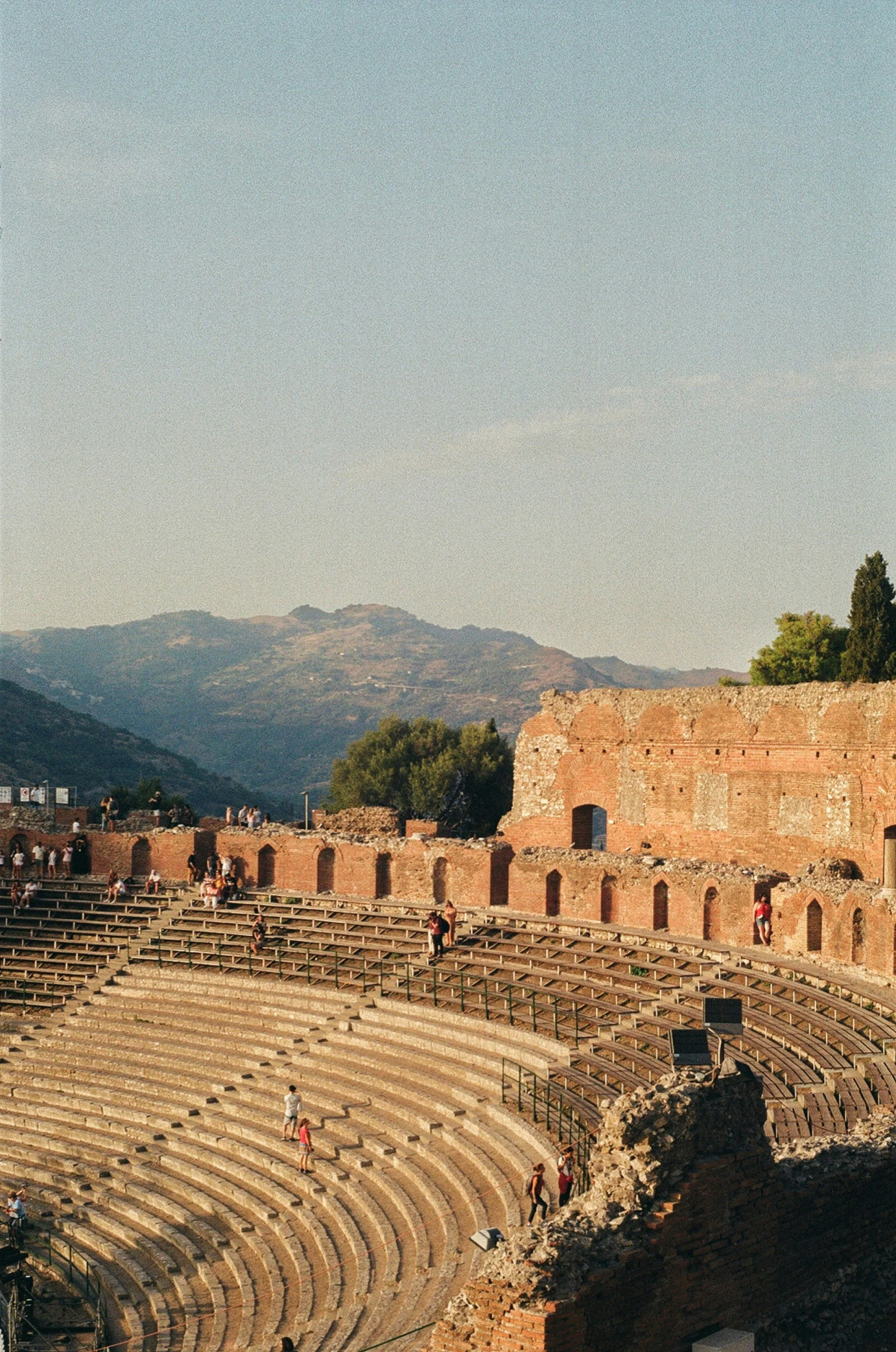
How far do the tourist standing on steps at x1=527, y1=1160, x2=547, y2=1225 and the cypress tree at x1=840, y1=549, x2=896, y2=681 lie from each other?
22.0 meters

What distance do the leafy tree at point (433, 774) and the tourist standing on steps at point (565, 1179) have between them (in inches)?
1664

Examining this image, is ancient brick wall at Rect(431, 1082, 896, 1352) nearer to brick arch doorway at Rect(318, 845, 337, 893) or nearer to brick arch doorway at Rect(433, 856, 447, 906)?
brick arch doorway at Rect(433, 856, 447, 906)

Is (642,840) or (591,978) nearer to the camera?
(591,978)

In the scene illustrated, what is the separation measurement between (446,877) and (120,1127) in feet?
32.9

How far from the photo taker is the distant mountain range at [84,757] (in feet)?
344

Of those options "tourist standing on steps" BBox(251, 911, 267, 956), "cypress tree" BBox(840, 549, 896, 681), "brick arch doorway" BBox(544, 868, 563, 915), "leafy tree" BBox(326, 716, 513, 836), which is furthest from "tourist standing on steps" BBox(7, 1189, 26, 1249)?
"leafy tree" BBox(326, 716, 513, 836)

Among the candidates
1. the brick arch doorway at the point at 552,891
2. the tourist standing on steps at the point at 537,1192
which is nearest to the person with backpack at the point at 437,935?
the brick arch doorway at the point at 552,891

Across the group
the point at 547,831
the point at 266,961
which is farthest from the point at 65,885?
the point at 547,831

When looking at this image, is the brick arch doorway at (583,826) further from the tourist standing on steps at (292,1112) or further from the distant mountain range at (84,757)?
the distant mountain range at (84,757)

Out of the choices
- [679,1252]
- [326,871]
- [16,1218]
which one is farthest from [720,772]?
[679,1252]

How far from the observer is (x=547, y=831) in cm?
3612

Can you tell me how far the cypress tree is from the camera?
116 ft

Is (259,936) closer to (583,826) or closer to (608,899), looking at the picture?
(608,899)

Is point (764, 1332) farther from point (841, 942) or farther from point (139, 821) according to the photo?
point (139, 821)
